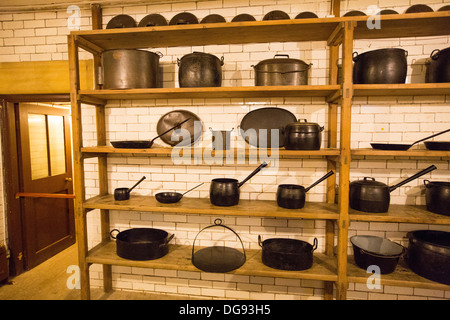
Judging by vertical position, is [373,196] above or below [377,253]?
above

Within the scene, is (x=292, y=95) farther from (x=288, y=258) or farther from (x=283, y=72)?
(x=288, y=258)

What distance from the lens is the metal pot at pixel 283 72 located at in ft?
7.38

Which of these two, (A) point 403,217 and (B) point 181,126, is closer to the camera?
(A) point 403,217

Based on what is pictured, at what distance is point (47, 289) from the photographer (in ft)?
9.98

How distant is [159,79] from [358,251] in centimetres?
238

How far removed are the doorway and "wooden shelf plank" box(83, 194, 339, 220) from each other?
1.16 meters

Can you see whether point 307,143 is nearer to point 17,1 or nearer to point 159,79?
point 159,79

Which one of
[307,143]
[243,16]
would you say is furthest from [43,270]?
[243,16]

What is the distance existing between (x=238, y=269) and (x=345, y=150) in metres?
1.31

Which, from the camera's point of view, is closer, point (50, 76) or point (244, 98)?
point (244, 98)

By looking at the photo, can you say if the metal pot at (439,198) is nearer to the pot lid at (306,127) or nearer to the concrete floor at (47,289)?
the pot lid at (306,127)

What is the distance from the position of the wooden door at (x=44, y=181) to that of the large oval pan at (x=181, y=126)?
1609 mm

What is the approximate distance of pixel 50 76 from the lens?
2.86m

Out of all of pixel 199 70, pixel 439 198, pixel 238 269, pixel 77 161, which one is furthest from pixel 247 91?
pixel 439 198
